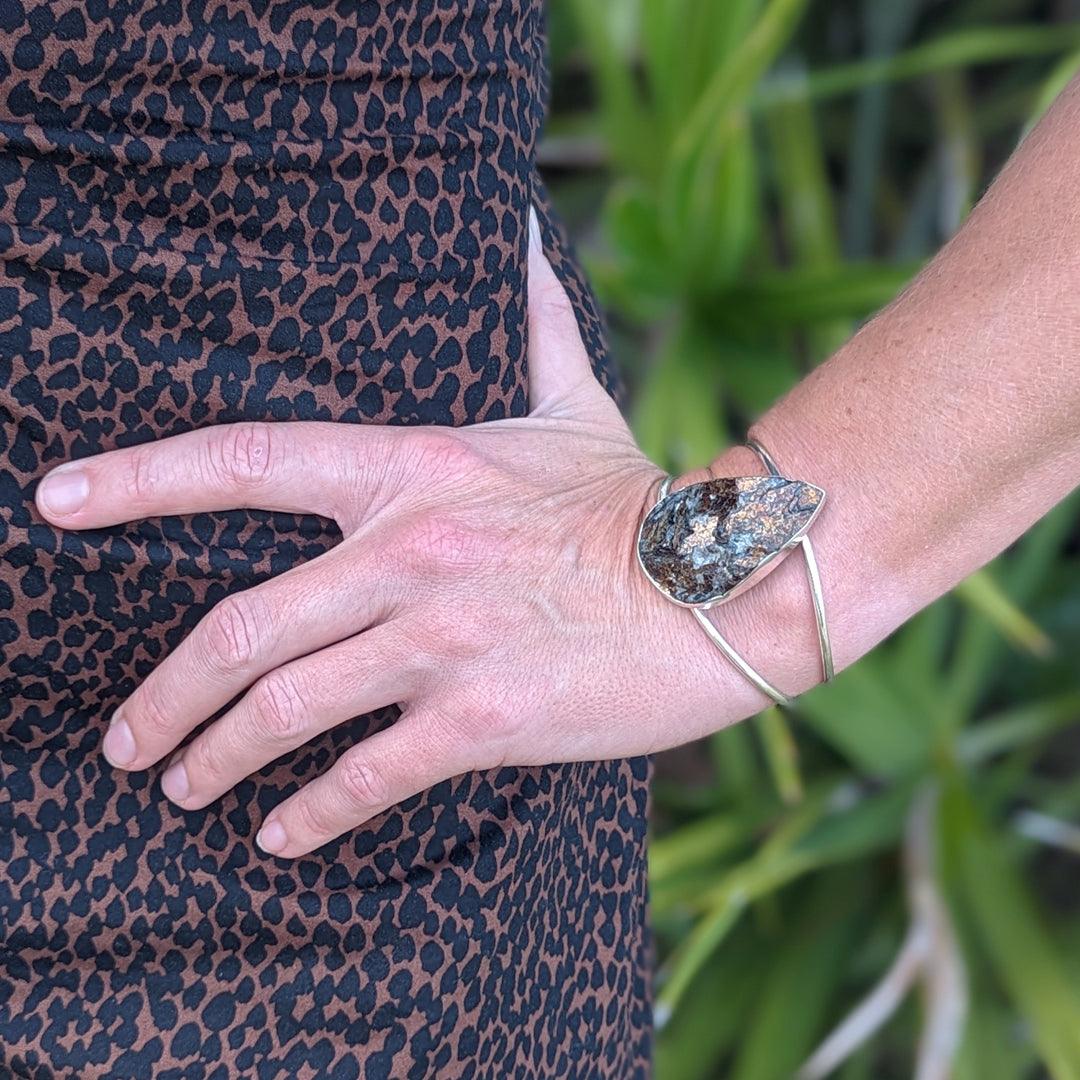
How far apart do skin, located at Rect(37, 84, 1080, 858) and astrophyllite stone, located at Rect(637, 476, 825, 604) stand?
2 centimetres

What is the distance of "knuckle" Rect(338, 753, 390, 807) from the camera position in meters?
0.65

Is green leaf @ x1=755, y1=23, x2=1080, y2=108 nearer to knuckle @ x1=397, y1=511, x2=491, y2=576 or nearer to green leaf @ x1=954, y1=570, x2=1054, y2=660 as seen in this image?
green leaf @ x1=954, y1=570, x2=1054, y2=660

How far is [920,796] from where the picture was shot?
166cm

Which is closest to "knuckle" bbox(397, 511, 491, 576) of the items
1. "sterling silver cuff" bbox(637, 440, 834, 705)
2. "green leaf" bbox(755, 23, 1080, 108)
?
"sterling silver cuff" bbox(637, 440, 834, 705)

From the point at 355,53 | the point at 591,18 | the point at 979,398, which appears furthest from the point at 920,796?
the point at 355,53

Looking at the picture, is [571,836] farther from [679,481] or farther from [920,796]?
[920,796]

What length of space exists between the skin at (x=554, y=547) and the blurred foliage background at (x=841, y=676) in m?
0.77

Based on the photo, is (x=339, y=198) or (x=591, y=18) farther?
(x=591, y=18)

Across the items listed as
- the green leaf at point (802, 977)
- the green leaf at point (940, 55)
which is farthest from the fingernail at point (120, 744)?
the green leaf at point (940, 55)

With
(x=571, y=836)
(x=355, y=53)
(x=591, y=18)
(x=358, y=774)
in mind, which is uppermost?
(x=355, y=53)

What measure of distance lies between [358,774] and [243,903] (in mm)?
106

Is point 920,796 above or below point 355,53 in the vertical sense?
below

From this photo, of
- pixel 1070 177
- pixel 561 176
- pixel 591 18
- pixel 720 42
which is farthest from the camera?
pixel 561 176

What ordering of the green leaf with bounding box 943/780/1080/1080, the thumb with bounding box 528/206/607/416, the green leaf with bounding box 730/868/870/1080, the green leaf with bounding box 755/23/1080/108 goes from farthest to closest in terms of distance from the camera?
the green leaf with bounding box 755/23/1080/108 < the green leaf with bounding box 730/868/870/1080 < the green leaf with bounding box 943/780/1080/1080 < the thumb with bounding box 528/206/607/416
